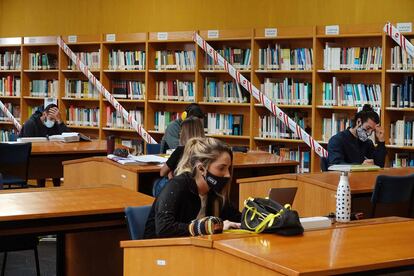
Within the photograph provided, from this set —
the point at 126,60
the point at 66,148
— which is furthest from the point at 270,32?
the point at 66,148

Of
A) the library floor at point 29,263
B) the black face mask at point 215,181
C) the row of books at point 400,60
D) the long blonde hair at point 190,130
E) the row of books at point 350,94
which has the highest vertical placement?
the row of books at point 400,60

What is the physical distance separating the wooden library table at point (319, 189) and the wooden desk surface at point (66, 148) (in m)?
2.83

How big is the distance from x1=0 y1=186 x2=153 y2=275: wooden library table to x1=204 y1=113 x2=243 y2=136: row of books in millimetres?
5075

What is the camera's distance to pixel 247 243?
346 centimetres

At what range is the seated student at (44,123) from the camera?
1023 cm

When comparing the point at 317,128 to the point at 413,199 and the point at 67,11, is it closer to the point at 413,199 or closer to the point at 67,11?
the point at 413,199

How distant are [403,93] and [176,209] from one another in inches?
215

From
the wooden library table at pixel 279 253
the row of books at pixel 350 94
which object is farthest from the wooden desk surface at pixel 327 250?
the row of books at pixel 350 94

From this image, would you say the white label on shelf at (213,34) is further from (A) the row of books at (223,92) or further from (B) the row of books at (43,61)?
(B) the row of books at (43,61)

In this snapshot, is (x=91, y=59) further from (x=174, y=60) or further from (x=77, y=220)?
(x=77, y=220)

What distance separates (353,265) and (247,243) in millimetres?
509

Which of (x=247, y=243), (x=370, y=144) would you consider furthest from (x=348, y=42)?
(x=247, y=243)

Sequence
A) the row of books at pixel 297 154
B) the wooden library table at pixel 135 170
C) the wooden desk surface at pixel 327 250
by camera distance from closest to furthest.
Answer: the wooden desk surface at pixel 327 250 → the wooden library table at pixel 135 170 → the row of books at pixel 297 154

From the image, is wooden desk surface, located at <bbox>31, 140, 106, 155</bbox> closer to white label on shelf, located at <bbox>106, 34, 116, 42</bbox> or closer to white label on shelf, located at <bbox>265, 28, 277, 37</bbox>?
white label on shelf, located at <bbox>265, 28, 277, 37</bbox>
